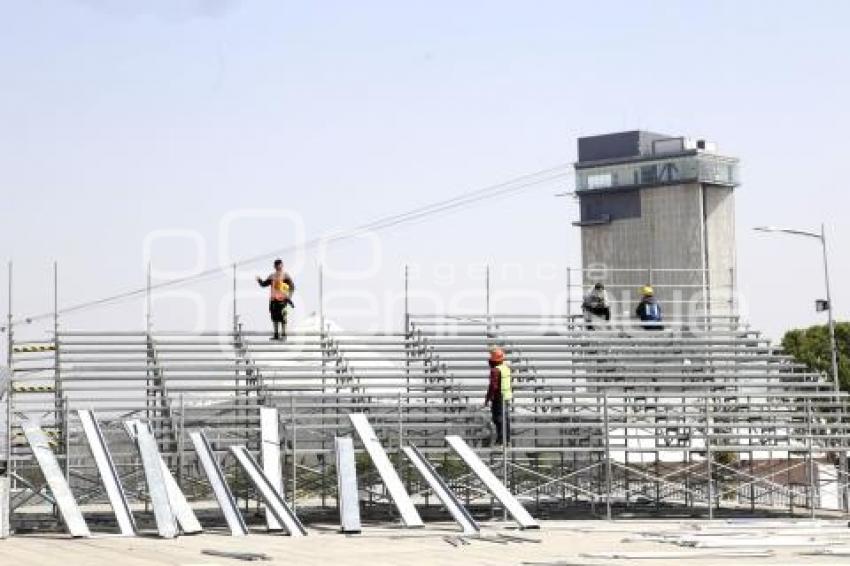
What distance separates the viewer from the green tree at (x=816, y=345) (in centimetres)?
7894

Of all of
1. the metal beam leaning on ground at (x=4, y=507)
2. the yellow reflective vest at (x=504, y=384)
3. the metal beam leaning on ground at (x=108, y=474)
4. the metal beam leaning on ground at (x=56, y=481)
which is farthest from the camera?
the yellow reflective vest at (x=504, y=384)

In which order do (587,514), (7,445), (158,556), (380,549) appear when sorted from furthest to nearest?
(587,514)
(7,445)
(380,549)
(158,556)

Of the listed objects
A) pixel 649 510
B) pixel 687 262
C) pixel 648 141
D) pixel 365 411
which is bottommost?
pixel 649 510

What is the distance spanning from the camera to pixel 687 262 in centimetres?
13975

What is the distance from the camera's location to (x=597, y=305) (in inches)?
1308

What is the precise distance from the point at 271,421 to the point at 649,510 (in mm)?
7298

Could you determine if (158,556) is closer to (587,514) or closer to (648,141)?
(587,514)

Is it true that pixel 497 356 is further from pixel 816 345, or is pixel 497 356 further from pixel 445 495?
pixel 816 345

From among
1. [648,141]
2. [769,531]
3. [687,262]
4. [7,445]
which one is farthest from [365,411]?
[648,141]

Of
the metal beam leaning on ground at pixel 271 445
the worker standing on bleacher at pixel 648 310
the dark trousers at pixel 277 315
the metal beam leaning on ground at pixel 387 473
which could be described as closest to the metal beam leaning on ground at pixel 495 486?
the metal beam leaning on ground at pixel 387 473

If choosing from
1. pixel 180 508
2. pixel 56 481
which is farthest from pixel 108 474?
pixel 180 508

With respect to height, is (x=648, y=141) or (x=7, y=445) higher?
(x=648, y=141)

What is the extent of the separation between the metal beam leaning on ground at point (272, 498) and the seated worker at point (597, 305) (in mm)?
11084

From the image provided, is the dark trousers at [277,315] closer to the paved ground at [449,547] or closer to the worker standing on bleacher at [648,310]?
the paved ground at [449,547]
